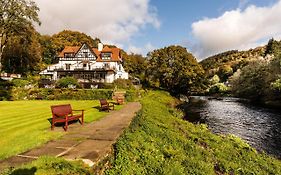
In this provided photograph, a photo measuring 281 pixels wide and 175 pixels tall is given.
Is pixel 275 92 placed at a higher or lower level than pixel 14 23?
lower

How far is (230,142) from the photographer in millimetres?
17141

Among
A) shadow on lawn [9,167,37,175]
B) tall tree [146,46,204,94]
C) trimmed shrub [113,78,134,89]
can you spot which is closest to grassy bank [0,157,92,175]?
shadow on lawn [9,167,37,175]

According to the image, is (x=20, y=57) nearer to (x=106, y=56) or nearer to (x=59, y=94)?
(x=106, y=56)

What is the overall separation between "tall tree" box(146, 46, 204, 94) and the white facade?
34.4 ft

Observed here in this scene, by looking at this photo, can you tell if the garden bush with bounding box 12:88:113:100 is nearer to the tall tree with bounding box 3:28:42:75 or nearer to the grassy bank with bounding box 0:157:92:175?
the tall tree with bounding box 3:28:42:75

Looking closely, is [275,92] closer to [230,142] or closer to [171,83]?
[171,83]

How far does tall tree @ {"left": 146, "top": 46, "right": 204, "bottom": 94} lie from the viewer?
2477 inches

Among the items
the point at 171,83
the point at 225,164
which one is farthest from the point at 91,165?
the point at 171,83

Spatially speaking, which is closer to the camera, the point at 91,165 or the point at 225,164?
the point at 91,165

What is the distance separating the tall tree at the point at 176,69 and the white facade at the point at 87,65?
10.5 metres

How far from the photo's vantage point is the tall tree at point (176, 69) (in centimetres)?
6291

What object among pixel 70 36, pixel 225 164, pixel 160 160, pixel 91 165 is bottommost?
pixel 225 164

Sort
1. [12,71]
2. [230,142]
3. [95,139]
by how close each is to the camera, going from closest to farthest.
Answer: [95,139], [230,142], [12,71]

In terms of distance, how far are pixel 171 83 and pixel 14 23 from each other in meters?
40.0
